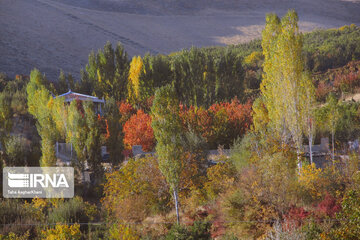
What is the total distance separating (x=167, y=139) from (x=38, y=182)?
7606 millimetres

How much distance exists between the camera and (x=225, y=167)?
1399 cm

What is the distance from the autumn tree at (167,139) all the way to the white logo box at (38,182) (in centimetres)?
547

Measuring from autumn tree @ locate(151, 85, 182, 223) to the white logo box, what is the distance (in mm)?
5473

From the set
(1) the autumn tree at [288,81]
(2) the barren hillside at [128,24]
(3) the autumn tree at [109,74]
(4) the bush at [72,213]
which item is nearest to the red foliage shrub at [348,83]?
(1) the autumn tree at [288,81]

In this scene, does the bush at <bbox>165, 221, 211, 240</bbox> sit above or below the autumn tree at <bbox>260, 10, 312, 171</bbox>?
below

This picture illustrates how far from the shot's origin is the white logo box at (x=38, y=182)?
1553cm

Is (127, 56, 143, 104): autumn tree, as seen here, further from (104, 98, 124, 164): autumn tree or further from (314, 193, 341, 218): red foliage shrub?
(314, 193, 341, 218): red foliage shrub

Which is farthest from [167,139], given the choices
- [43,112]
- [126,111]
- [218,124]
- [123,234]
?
[126,111]

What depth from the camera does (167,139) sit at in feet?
38.7

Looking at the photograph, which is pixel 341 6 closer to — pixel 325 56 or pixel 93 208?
pixel 325 56

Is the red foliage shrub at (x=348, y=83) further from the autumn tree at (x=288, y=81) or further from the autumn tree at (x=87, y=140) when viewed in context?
the autumn tree at (x=87, y=140)

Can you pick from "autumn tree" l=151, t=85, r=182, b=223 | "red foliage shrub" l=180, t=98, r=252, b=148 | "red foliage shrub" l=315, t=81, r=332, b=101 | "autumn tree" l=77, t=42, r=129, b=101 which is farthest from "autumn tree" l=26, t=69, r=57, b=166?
"red foliage shrub" l=315, t=81, r=332, b=101

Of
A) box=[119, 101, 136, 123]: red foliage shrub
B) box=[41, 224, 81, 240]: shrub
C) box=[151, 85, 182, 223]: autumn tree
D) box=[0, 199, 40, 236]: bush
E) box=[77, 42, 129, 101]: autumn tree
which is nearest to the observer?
box=[41, 224, 81, 240]: shrub

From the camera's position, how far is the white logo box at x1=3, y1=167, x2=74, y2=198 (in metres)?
15.5
